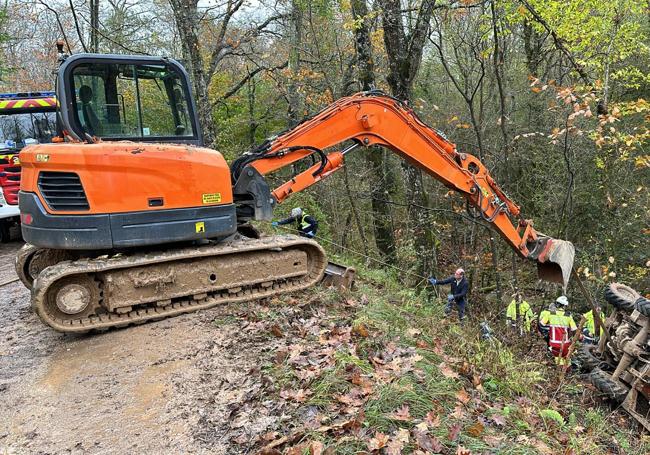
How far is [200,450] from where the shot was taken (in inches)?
130

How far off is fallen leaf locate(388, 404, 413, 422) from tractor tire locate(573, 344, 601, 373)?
5.26m

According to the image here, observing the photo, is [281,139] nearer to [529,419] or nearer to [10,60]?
[529,419]

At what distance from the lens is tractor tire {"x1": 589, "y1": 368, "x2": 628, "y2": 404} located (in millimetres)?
6508

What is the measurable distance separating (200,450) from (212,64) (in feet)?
39.4

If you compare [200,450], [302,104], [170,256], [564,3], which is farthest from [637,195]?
[200,450]

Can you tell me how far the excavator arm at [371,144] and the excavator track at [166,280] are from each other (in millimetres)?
621

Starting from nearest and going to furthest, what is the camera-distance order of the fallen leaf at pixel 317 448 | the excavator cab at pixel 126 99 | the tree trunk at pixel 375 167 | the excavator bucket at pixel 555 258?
the fallen leaf at pixel 317 448
the excavator cab at pixel 126 99
the excavator bucket at pixel 555 258
the tree trunk at pixel 375 167

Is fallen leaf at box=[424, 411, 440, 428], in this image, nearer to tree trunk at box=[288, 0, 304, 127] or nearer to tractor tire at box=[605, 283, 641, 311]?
tractor tire at box=[605, 283, 641, 311]

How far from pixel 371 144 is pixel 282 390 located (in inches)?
138

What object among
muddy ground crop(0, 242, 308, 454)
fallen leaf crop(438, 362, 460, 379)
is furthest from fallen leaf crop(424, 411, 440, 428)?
muddy ground crop(0, 242, 308, 454)

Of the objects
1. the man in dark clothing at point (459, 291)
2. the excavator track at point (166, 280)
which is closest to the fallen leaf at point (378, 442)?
the excavator track at point (166, 280)

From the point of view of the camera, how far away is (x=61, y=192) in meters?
4.96

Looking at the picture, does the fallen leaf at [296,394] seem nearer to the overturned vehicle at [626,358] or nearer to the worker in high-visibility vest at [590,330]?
the overturned vehicle at [626,358]

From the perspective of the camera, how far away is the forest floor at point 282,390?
134 inches
